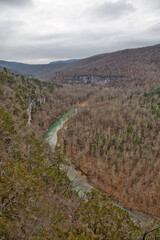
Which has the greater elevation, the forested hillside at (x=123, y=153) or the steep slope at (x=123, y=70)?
the steep slope at (x=123, y=70)

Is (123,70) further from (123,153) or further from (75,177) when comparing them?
(75,177)

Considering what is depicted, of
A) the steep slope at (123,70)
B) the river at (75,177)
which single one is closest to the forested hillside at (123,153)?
the river at (75,177)

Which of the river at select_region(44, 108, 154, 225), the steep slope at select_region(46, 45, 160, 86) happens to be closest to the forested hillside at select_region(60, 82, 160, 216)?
the river at select_region(44, 108, 154, 225)

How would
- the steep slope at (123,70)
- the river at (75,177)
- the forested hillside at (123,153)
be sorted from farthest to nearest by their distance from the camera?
the steep slope at (123,70)
the forested hillside at (123,153)
the river at (75,177)

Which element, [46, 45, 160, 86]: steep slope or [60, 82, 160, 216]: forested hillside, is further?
[46, 45, 160, 86]: steep slope

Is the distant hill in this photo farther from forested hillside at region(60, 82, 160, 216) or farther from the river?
the river

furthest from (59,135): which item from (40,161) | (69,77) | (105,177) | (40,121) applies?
(69,77)

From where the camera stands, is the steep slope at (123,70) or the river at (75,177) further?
the steep slope at (123,70)

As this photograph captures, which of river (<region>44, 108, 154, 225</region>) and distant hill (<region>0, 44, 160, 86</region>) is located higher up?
distant hill (<region>0, 44, 160, 86</region>)

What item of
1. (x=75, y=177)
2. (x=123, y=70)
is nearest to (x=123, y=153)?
(x=75, y=177)

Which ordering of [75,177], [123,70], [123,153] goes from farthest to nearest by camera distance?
[123,70] → [123,153] → [75,177]

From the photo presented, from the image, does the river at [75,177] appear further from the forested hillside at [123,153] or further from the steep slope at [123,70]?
the steep slope at [123,70]
